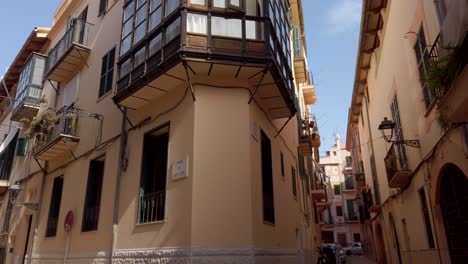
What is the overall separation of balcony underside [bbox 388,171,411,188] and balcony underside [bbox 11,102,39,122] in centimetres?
1608

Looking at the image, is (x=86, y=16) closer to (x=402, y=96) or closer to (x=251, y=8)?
(x=251, y=8)

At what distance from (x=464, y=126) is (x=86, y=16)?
15663 mm

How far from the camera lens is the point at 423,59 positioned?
8.97 meters

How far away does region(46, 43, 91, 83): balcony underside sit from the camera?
14992 millimetres

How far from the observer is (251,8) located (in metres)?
9.69

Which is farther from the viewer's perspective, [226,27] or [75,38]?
[75,38]

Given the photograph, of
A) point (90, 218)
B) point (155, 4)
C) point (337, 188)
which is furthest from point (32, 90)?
Result: point (337, 188)

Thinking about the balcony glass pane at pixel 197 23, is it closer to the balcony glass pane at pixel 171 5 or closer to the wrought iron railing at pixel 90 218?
the balcony glass pane at pixel 171 5

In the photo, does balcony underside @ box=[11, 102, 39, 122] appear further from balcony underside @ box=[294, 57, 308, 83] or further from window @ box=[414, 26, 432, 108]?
window @ box=[414, 26, 432, 108]

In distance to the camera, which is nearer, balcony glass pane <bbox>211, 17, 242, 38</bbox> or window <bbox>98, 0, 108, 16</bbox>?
balcony glass pane <bbox>211, 17, 242, 38</bbox>

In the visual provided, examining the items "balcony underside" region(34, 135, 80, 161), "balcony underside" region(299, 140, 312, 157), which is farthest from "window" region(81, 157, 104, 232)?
"balcony underside" region(299, 140, 312, 157)

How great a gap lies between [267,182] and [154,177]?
3190mm

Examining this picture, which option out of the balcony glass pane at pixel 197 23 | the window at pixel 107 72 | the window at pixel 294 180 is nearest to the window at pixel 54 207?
the window at pixel 107 72

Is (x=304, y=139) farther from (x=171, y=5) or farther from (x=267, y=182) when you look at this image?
(x=171, y=5)
